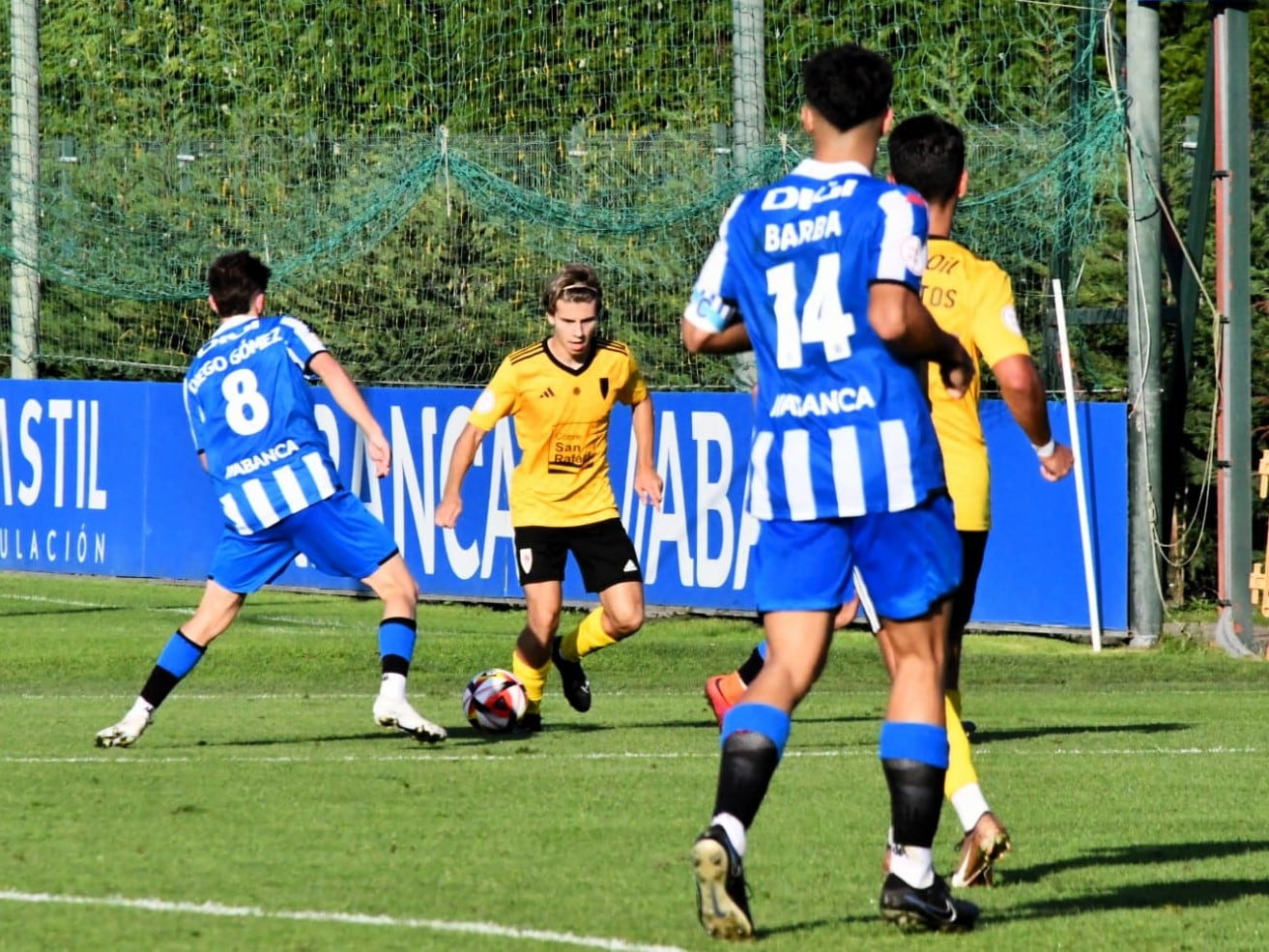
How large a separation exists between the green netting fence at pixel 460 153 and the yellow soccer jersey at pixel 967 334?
29.1 ft

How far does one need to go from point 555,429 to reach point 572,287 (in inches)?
24.6

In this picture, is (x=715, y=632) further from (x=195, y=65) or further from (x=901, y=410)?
(x=901, y=410)

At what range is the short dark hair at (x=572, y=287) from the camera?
33.9 feet

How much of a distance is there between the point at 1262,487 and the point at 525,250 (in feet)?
19.2

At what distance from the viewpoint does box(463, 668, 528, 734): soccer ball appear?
10281mm

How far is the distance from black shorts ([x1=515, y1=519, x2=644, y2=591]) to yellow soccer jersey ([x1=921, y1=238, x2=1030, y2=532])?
3402 millimetres

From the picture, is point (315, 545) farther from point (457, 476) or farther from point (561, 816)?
point (561, 816)

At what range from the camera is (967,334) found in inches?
270

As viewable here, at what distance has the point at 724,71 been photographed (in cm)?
1933

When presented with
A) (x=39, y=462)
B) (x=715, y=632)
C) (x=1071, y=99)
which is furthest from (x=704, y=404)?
(x=39, y=462)

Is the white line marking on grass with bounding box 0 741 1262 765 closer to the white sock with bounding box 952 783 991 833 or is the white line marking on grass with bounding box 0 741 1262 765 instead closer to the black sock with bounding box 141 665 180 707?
the black sock with bounding box 141 665 180 707

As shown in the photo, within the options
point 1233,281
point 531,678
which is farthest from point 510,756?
point 1233,281

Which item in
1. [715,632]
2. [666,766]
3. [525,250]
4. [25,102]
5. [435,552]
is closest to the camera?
[666,766]

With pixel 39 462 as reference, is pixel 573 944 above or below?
below
